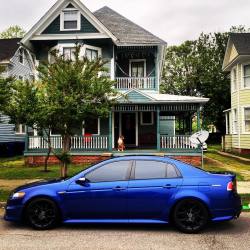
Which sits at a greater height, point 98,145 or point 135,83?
point 135,83

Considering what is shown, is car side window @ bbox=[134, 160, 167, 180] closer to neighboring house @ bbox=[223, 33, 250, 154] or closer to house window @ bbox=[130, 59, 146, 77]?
house window @ bbox=[130, 59, 146, 77]

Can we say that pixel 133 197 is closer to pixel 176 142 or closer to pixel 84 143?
pixel 176 142

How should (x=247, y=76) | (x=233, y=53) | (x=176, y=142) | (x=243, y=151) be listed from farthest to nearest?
(x=233, y=53) < (x=243, y=151) < (x=247, y=76) < (x=176, y=142)

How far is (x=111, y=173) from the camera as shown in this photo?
8.20 meters

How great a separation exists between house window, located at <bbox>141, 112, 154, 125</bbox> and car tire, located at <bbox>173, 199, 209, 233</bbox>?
18.0m

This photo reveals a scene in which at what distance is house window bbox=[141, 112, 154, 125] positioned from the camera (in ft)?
84.4

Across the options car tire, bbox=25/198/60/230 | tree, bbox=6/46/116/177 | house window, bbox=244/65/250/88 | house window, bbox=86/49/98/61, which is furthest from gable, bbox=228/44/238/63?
car tire, bbox=25/198/60/230

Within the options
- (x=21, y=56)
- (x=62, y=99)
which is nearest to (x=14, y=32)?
(x=21, y=56)

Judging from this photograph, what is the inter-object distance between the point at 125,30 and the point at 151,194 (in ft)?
66.4

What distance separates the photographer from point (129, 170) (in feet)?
26.9

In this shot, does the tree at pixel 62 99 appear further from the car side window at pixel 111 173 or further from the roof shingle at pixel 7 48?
the roof shingle at pixel 7 48

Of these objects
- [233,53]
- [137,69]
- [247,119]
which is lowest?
[247,119]

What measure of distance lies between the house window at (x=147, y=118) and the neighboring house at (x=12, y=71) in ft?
30.3

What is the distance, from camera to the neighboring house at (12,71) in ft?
101
